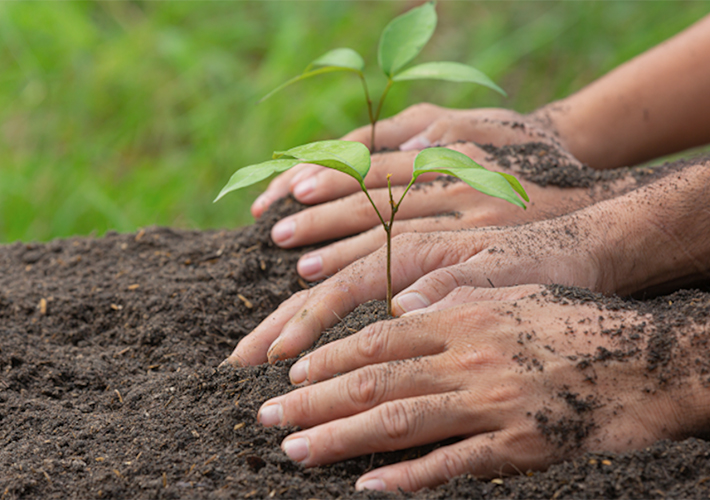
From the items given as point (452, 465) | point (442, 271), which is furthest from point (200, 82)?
point (452, 465)

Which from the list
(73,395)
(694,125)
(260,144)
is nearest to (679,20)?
(694,125)

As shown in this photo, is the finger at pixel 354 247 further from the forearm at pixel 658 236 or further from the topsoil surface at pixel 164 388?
the forearm at pixel 658 236

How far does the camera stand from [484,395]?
3.30ft

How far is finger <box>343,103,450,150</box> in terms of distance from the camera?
1.97 meters

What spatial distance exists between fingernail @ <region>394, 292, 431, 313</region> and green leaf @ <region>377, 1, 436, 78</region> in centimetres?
68

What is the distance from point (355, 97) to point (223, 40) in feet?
3.54

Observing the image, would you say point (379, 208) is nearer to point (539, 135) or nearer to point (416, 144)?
point (416, 144)

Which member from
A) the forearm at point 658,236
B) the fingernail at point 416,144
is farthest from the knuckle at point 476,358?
the fingernail at point 416,144

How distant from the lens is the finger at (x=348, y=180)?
5.66 feet

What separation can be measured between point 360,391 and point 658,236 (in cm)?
84

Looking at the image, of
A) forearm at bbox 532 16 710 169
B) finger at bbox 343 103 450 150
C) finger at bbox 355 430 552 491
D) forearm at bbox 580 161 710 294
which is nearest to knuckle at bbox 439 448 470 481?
finger at bbox 355 430 552 491

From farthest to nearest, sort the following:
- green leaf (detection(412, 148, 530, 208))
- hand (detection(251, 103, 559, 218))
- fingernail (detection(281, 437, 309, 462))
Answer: hand (detection(251, 103, 559, 218))
fingernail (detection(281, 437, 309, 462))
green leaf (detection(412, 148, 530, 208))

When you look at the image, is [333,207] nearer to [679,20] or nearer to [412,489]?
[412,489]

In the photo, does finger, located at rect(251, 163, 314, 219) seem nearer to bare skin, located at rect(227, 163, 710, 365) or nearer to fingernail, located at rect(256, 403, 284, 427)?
bare skin, located at rect(227, 163, 710, 365)
